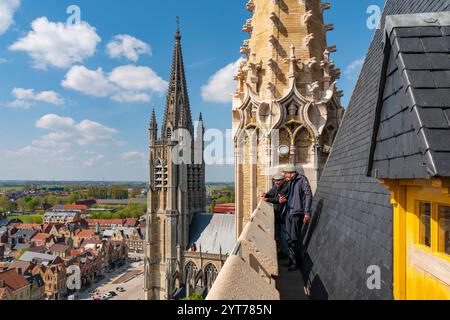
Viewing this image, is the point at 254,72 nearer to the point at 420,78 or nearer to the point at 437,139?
the point at 420,78

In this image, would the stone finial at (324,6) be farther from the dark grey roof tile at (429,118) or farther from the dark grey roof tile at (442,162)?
the dark grey roof tile at (442,162)

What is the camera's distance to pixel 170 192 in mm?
57156

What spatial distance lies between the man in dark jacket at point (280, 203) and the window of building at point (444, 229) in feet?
13.1

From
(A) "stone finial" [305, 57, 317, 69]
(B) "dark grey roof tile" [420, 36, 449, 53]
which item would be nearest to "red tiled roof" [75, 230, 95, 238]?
(A) "stone finial" [305, 57, 317, 69]

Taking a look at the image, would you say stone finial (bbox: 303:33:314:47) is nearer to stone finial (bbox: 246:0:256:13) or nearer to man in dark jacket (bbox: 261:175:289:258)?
stone finial (bbox: 246:0:256:13)

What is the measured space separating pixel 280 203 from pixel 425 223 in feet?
13.6

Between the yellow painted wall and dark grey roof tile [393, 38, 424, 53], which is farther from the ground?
dark grey roof tile [393, 38, 424, 53]

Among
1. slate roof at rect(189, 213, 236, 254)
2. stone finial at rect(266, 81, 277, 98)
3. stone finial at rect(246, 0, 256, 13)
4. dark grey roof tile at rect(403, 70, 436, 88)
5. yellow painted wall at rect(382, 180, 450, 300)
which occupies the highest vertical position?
stone finial at rect(246, 0, 256, 13)

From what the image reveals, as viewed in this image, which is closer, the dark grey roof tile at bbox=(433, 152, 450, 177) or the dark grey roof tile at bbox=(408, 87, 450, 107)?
the dark grey roof tile at bbox=(433, 152, 450, 177)

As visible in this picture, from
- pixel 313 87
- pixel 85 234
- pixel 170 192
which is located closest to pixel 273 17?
pixel 313 87

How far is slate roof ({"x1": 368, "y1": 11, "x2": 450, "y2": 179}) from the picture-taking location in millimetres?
1859

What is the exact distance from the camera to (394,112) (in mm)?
2340

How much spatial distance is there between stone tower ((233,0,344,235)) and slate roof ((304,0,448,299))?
2115 millimetres

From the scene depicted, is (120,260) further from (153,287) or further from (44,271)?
(153,287)
